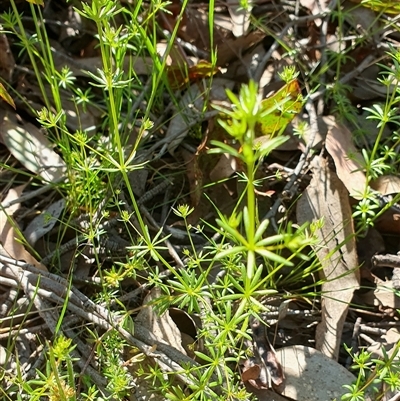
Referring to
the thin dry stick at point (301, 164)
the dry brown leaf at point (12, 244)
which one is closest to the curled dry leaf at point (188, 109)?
the thin dry stick at point (301, 164)

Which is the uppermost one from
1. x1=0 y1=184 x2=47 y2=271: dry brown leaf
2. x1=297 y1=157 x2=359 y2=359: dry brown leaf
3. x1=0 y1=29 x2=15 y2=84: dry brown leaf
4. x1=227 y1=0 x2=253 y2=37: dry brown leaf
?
x1=0 y1=29 x2=15 y2=84: dry brown leaf

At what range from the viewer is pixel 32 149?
2.33m

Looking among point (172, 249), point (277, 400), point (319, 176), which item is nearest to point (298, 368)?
point (277, 400)

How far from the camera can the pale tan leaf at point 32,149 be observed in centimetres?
227

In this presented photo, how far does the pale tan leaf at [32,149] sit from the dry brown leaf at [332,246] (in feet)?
3.10

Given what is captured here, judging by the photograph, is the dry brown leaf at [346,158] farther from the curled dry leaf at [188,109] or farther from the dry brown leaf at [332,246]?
the curled dry leaf at [188,109]

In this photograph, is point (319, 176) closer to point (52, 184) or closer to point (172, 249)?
point (172, 249)

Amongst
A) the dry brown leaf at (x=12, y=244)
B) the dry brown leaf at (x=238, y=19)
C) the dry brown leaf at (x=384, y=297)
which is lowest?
the dry brown leaf at (x=384, y=297)

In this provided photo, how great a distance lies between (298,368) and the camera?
1912mm

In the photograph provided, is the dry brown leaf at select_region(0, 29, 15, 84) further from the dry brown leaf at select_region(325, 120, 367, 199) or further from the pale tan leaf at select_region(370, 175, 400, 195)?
the pale tan leaf at select_region(370, 175, 400, 195)

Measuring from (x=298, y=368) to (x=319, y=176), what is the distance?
2.35 feet

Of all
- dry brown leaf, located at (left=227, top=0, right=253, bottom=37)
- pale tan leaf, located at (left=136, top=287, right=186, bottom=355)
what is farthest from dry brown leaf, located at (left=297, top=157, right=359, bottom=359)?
dry brown leaf, located at (left=227, top=0, right=253, bottom=37)

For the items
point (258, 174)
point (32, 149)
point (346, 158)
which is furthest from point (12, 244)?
point (346, 158)

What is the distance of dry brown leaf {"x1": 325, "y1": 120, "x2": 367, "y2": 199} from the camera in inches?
84.4
